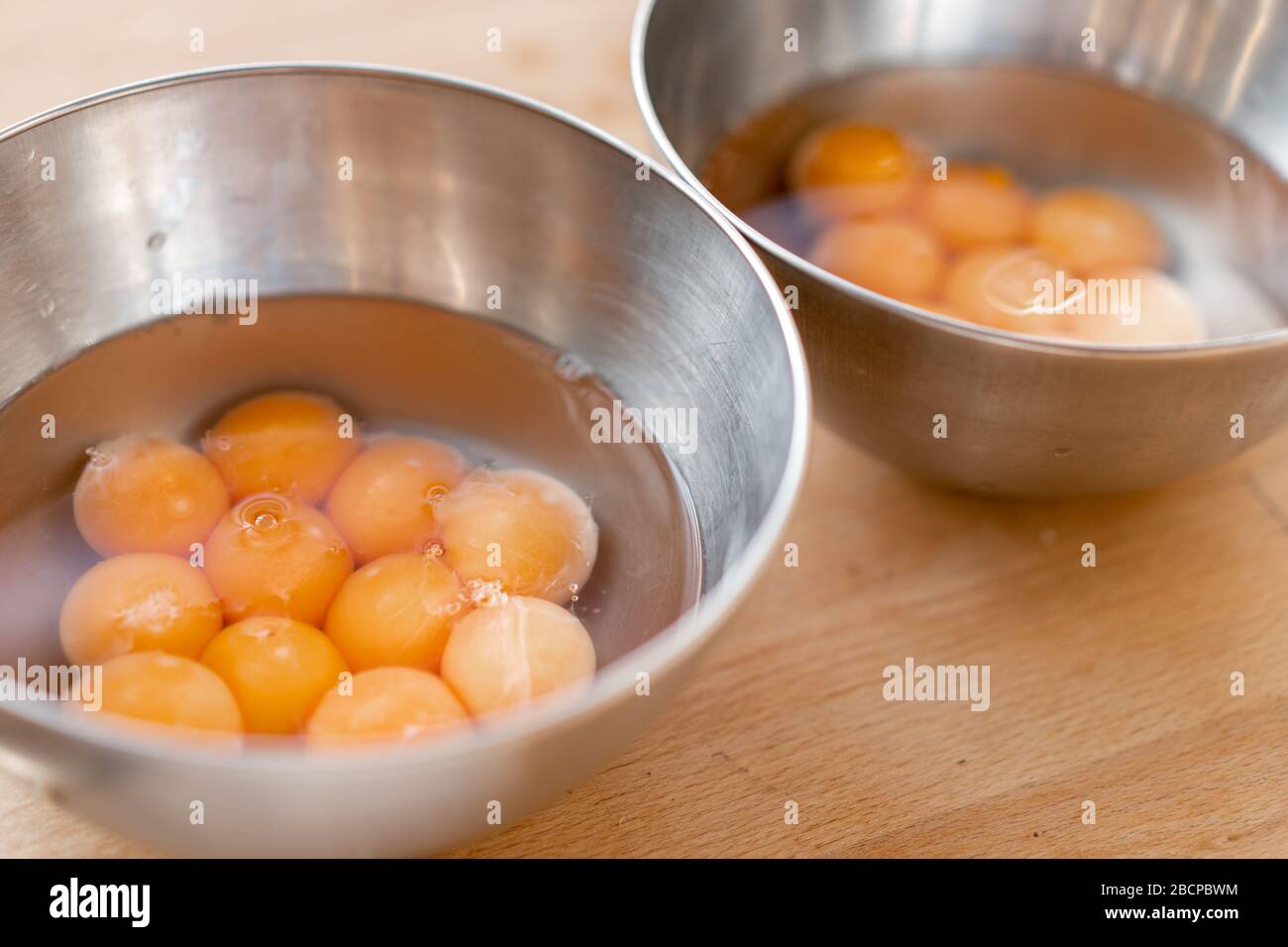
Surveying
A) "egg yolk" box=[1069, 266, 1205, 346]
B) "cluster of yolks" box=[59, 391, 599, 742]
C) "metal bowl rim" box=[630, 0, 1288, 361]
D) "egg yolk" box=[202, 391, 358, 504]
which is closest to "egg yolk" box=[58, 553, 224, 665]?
"cluster of yolks" box=[59, 391, 599, 742]

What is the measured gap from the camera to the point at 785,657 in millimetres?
901

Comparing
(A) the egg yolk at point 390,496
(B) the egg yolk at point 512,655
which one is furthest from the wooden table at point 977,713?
(A) the egg yolk at point 390,496

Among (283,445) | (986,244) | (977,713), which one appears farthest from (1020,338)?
(283,445)

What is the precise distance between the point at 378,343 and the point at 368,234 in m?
0.09

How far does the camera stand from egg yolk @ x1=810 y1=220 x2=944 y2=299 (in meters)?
1.04

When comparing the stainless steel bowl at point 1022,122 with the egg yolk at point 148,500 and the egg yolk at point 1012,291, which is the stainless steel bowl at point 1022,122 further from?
the egg yolk at point 148,500

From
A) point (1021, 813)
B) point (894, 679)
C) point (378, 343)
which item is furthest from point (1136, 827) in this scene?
point (378, 343)

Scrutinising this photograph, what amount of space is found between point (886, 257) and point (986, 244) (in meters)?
0.11

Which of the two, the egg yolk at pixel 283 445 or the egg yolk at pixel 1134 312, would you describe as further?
the egg yolk at pixel 1134 312

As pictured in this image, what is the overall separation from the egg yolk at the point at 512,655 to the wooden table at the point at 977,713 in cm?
8

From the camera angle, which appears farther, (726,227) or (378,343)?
(378,343)

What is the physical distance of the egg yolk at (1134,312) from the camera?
0.99 metres
